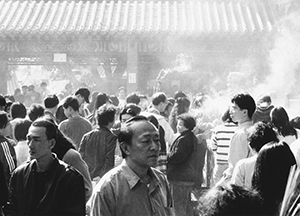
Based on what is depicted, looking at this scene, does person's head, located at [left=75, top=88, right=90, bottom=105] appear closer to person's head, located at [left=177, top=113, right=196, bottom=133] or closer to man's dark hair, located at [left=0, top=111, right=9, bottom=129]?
person's head, located at [left=177, top=113, right=196, bottom=133]

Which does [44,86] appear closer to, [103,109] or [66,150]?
[103,109]

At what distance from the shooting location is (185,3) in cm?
1589

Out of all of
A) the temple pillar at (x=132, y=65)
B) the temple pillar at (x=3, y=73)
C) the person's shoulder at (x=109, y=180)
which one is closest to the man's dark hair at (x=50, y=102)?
the person's shoulder at (x=109, y=180)

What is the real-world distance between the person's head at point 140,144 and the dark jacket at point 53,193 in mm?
508

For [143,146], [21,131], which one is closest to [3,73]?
[21,131]

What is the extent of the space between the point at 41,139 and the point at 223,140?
2.31 metres

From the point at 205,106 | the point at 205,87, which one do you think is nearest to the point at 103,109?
the point at 205,106

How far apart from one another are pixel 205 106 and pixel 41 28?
654 cm

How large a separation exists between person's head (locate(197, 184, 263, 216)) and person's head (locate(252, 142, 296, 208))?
979mm

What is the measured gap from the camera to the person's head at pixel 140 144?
3531 mm

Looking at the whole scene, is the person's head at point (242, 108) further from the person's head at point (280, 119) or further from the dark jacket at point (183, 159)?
the dark jacket at point (183, 159)

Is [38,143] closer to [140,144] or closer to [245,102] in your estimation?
[140,144]

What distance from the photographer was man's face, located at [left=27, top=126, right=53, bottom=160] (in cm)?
406

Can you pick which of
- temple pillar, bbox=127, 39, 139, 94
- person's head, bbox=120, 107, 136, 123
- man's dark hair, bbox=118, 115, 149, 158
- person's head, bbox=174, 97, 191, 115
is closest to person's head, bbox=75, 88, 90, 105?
person's head, bbox=174, 97, 191, 115
